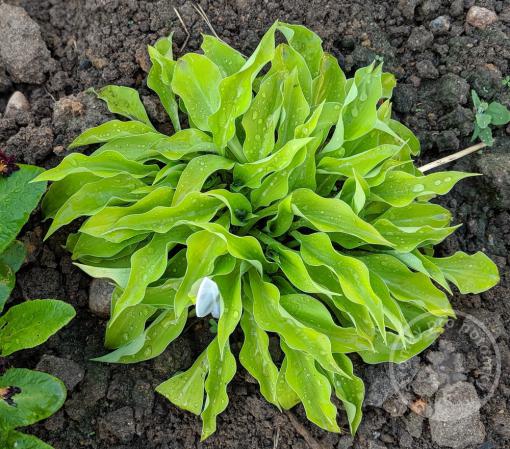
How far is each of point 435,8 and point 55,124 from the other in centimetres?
211

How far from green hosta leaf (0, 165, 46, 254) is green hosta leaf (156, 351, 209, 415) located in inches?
36.1

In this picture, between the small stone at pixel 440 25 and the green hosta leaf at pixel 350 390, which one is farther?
the small stone at pixel 440 25

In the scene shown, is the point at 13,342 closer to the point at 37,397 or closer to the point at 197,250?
the point at 37,397

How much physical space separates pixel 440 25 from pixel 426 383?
1.90 m

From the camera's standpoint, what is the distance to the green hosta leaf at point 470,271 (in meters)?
2.65

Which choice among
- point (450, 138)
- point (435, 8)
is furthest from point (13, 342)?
point (435, 8)

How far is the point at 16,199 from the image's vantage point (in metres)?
2.52

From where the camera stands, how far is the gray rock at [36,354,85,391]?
2.55 metres

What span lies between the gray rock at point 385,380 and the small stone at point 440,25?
177 cm

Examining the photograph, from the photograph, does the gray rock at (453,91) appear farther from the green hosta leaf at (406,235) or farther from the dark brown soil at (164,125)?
the green hosta leaf at (406,235)

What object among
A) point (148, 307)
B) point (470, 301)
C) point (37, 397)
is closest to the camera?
Answer: point (37, 397)

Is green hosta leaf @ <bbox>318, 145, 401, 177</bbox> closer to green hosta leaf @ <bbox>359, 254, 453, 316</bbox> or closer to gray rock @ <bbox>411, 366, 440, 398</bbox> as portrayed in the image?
green hosta leaf @ <bbox>359, 254, 453, 316</bbox>

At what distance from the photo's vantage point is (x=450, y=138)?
3051mm

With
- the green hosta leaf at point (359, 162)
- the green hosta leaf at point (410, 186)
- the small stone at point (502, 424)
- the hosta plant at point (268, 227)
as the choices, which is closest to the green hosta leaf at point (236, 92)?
the hosta plant at point (268, 227)
